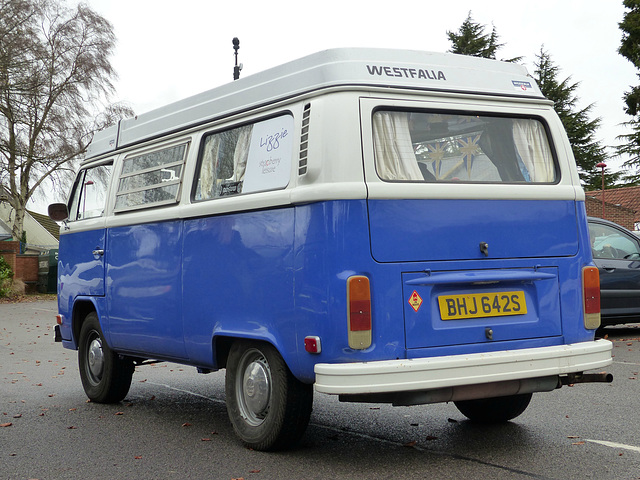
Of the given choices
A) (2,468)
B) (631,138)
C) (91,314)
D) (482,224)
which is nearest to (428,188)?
(482,224)

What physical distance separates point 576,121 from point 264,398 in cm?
5449

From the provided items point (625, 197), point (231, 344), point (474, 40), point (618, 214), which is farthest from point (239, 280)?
point (474, 40)

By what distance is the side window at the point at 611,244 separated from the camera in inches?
492

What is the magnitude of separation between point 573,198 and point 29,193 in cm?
3965

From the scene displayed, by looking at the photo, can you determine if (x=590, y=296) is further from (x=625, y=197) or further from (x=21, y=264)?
(x=625, y=197)

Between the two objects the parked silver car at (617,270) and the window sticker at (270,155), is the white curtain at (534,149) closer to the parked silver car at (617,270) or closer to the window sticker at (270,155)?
the window sticker at (270,155)

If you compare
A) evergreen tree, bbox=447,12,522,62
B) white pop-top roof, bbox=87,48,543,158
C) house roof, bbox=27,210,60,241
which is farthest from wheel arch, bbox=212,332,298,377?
house roof, bbox=27,210,60,241

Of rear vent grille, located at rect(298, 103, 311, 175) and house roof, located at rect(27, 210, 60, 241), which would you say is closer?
rear vent grille, located at rect(298, 103, 311, 175)

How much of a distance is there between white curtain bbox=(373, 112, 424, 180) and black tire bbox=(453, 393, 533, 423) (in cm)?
204

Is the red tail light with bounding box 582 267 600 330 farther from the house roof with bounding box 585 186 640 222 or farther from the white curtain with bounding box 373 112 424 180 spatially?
the house roof with bounding box 585 186 640 222

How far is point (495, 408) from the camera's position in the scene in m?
6.41

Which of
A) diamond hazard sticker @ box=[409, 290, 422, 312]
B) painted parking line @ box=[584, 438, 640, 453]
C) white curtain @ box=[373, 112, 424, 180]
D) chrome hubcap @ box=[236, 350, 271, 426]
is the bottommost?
painted parking line @ box=[584, 438, 640, 453]

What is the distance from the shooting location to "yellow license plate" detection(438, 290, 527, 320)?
17.0ft

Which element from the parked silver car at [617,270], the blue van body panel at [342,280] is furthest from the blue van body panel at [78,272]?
the parked silver car at [617,270]
